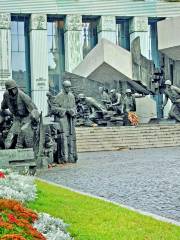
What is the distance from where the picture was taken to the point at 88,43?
4959 centimetres

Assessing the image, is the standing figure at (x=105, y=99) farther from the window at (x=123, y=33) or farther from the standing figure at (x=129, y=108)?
the window at (x=123, y=33)

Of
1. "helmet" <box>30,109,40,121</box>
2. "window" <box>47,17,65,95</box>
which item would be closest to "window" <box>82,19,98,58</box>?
"window" <box>47,17,65,95</box>

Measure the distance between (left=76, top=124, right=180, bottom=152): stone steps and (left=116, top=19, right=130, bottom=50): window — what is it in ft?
90.0

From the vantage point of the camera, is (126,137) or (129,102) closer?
(126,137)

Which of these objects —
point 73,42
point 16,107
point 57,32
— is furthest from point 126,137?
point 57,32

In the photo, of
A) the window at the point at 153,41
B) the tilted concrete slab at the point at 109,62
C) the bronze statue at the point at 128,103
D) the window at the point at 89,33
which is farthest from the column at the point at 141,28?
the bronze statue at the point at 128,103

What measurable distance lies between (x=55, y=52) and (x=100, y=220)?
1711 inches

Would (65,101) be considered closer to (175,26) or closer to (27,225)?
(27,225)

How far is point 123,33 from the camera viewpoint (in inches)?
1999

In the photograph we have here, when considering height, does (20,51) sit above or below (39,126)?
above

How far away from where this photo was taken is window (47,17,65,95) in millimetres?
47438

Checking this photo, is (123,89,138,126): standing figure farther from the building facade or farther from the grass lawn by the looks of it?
the grass lawn

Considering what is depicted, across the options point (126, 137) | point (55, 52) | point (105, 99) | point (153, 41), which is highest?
point (153, 41)

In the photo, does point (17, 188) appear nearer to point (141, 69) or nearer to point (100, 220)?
point (100, 220)
